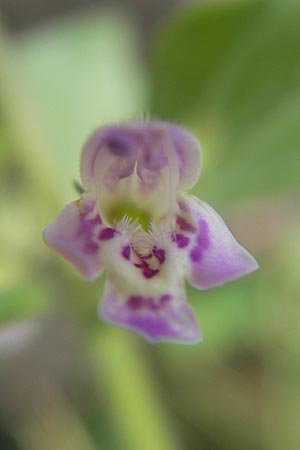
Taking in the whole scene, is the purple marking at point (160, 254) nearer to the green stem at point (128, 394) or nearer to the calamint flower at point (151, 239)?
the calamint flower at point (151, 239)

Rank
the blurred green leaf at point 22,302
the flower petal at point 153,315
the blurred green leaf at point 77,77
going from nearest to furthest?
1. the flower petal at point 153,315
2. the blurred green leaf at point 22,302
3. the blurred green leaf at point 77,77

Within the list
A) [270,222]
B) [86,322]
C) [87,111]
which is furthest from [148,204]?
[270,222]

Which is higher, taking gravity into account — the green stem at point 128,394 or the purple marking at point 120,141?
the purple marking at point 120,141

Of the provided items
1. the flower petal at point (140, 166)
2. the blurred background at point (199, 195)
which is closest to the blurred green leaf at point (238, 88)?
the blurred background at point (199, 195)

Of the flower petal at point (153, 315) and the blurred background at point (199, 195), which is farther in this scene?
the blurred background at point (199, 195)

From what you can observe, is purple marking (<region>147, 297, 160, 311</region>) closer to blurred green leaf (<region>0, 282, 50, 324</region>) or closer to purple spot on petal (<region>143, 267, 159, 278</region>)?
purple spot on petal (<region>143, 267, 159, 278</region>)

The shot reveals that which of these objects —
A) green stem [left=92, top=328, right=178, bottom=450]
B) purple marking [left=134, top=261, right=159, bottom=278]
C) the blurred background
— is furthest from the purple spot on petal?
green stem [left=92, top=328, right=178, bottom=450]

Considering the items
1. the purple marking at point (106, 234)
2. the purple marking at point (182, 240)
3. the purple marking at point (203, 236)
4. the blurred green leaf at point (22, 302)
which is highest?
the purple marking at point (106, 234)
